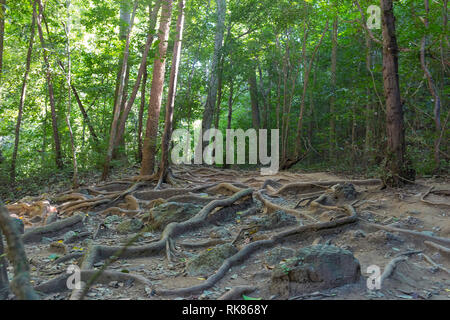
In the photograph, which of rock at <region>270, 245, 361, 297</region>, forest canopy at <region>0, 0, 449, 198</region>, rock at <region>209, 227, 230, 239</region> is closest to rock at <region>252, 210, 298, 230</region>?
rock at <region>209, 227, 230, 239</region>

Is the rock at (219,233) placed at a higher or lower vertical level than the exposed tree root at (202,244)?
higher

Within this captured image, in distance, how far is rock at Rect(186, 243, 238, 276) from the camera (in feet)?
15.3

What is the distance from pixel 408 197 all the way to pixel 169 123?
5638 mm

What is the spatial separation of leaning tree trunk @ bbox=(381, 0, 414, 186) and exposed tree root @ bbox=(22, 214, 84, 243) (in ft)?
19.5

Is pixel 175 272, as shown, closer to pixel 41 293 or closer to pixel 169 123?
pixel 41 293

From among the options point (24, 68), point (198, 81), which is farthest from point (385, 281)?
point (198, 81)

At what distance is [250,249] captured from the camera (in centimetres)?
510

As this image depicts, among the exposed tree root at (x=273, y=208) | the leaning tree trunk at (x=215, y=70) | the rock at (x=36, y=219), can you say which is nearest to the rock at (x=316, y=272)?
the exposed tree root at (x=273, y=208)

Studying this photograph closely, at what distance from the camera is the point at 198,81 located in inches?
666

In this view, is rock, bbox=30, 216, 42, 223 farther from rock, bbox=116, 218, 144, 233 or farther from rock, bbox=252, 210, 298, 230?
rock, bbox=252, 210, 298, 230

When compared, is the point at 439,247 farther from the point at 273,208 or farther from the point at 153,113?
the point at 153,113

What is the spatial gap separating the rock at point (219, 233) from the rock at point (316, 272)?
2.15 m

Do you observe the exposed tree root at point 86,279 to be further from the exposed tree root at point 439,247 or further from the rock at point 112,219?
the exposed tree root at point 439,247

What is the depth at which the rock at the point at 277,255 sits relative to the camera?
4.76m
